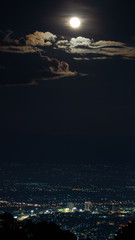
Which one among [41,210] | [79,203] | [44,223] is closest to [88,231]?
[44,223]

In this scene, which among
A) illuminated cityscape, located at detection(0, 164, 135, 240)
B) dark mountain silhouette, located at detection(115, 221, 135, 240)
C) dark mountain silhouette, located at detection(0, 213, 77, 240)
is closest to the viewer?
dark mountain silhouette, located at detection(0, 213, 77, 240)

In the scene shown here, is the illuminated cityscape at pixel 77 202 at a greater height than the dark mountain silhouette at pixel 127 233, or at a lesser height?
lesser

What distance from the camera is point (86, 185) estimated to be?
157 feet

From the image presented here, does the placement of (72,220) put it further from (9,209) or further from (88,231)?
(9,209)

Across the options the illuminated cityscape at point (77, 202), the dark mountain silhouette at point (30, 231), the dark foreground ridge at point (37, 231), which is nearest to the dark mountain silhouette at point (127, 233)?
the dark foreground ridge at point (37, 231)

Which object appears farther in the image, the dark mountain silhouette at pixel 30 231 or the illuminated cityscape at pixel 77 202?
the illuminated cityscape at pixel 77 202

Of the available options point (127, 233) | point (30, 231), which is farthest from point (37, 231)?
point (127, 233)

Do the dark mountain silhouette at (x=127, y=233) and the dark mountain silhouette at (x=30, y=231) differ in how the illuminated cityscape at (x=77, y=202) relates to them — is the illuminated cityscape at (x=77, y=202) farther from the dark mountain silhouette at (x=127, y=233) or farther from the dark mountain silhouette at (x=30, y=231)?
the dark mountain silhouette at (x=30, y=231)

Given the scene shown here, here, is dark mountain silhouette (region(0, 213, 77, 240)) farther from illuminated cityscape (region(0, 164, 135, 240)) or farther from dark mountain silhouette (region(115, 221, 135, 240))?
illuminated cityscape (region(0, 164, 135, 240))

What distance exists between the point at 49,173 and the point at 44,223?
46.0m

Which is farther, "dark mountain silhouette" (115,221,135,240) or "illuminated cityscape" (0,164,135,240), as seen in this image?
"illuminated cityscape" (0,164,135,240)

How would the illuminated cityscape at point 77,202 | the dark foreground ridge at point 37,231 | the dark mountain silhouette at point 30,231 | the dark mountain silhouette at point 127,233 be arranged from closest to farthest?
the dark mountain silhouette at point 30,231 → the dark foreground ridge at point 37,231 → the dark mountain silhouette at point 127,233 → the illuminated cityscape at point 77,202

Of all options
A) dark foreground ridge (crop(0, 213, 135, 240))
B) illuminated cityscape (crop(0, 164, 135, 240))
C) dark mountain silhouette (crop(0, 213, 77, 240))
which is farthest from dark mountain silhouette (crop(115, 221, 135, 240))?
illuminated cityscape (crop(0, 164, 135, 240))

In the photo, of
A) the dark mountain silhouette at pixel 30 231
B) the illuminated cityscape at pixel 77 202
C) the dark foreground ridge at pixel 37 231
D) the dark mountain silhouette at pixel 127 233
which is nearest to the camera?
the dark mountain silhouette at pixel 30 231
